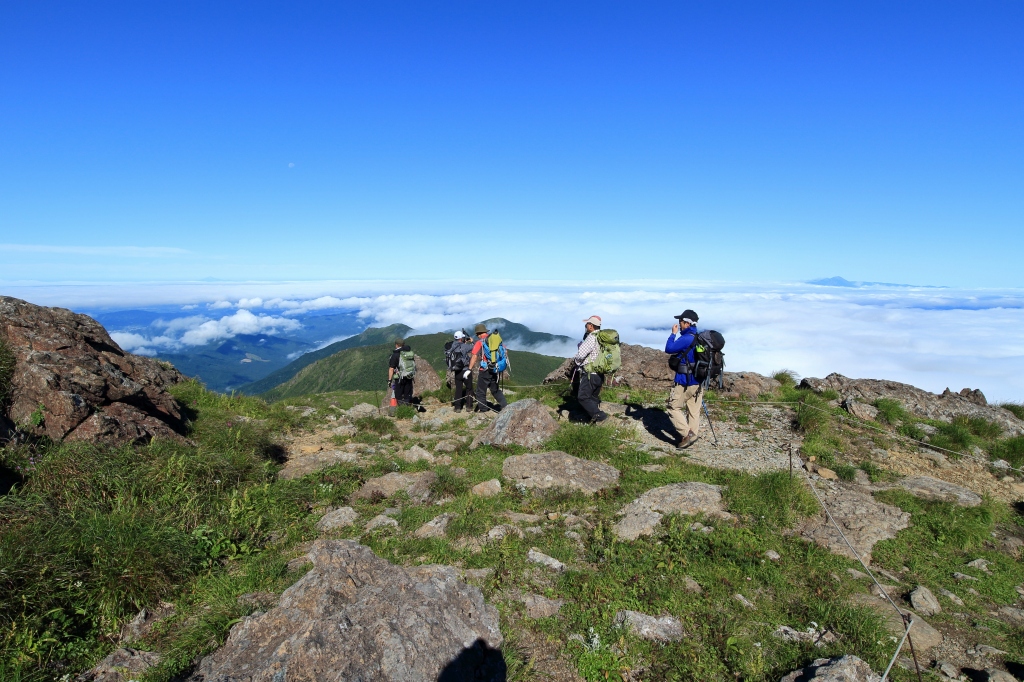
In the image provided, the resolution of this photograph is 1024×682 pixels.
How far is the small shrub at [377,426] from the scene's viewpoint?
13586 mm

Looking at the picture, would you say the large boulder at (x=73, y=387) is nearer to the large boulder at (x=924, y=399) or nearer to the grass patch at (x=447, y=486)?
the grass patch at (x=447, y=486)

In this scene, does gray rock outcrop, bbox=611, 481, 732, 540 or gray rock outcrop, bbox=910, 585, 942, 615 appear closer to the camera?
gray rock outcrop, bbox=910, 585, 942, 615

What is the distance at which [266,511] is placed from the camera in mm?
7434

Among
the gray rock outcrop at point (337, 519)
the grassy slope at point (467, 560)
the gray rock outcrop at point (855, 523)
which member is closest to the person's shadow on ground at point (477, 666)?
the grassy slope at point (467, 560)

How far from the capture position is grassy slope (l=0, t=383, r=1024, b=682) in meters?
4.70

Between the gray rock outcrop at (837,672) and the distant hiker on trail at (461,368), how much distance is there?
12.1 meters

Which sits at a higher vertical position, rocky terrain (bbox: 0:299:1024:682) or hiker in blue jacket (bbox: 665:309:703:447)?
hiker in blue jacket (bbox: 665:309:703:447)

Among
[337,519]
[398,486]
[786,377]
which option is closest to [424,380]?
[398,486]

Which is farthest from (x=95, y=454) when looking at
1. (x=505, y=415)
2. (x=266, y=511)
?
(x=505, y=415)

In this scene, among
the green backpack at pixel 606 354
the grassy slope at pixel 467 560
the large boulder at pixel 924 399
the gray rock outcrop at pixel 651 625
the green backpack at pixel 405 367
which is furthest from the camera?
the green backpack at pixel 405 367

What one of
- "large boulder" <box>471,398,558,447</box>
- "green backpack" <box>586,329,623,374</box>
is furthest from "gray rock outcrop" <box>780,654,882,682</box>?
"green backpack" <box>586,329,623,374</box>

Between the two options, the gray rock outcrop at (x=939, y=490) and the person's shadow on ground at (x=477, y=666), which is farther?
the gray rock outcrop at (x=939, y=490)

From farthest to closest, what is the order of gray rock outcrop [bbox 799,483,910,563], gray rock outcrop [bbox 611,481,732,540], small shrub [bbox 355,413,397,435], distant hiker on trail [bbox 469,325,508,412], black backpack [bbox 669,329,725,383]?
distant hiker on trail [bbox 469,325,508,412] → small shrub [bbox 355,413,397,435] → black backpack [bbox 669,329,725,383] → gray rock outcrop [bbox 611,481,732,540] → gray rock outcrop [bbox 799,483,910,563]

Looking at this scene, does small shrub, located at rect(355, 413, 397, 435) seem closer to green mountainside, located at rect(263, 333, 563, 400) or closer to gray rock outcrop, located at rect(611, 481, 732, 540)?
gray rock outcrop, located at rect(611, 481, 732, 540)
